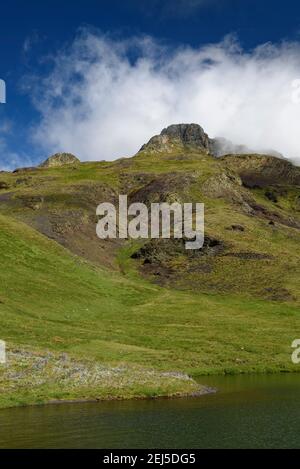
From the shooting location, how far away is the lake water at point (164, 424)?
122ft

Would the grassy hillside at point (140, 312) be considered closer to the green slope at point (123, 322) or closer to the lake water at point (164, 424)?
the green slope at point (123, 322)

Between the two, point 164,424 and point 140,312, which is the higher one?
point 140,312

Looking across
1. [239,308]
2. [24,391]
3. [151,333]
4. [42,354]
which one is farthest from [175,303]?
[24,391]

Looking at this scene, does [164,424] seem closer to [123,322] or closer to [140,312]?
[123,322]

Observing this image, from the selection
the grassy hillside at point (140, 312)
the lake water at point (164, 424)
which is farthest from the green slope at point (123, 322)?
the lake water at point (164, 424)

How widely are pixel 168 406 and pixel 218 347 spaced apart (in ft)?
147

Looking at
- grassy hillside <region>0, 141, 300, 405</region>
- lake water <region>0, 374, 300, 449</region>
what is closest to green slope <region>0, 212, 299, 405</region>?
grassy hillside <region>0, 141, 300, 405</region>

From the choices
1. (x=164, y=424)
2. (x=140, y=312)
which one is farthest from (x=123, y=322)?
(x=164, y=424)

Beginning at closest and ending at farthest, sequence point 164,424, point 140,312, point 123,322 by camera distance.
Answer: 1. point 164,424
2. point 123,322
3. point 140,312

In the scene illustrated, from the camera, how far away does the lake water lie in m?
37.1

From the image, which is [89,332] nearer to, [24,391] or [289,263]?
[24,391]

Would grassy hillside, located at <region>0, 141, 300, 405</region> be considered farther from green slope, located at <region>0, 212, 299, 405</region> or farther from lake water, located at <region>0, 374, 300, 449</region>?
lake water, located at <region>0, 374, 300, 449</region>

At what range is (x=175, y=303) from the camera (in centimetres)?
14212

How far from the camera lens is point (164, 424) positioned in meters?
43.1
